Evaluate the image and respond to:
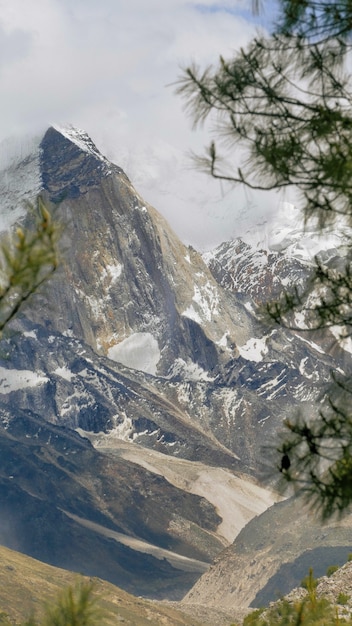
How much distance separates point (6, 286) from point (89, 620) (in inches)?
146

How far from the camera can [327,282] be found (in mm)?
12211

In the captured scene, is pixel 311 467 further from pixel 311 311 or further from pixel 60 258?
pixel 60 258

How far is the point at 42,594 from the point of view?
10400cm

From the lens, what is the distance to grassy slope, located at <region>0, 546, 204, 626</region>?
353 feet

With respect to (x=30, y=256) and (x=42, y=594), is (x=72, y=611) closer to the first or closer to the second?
(x=30, y=256)

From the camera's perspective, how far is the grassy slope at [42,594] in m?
108

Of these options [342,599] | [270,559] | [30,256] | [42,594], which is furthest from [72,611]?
[270,559]

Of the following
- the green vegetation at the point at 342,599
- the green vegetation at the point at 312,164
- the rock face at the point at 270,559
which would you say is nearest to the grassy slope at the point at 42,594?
the rock face at the point at 270,559

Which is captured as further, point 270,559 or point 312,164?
point 270,559

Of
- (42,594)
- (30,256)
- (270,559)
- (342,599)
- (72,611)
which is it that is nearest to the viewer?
(30,256)

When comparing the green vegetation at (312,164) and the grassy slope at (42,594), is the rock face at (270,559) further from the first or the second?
the green vegetation at (312,164)

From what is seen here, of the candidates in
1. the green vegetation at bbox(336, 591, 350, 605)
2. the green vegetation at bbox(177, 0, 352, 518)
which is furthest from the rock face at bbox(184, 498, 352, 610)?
the green vegetation at bbox(177, 0, 352, 518)

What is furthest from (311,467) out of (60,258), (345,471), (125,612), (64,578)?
(64,578)

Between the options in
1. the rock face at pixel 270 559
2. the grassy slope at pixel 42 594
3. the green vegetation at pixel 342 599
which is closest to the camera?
the green vegetation at pixel 342 599
